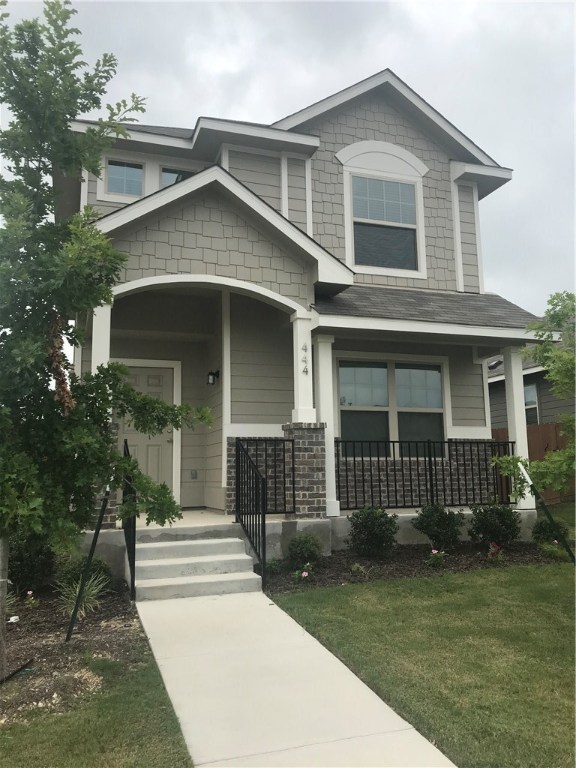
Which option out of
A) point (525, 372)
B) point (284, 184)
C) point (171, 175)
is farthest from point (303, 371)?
point (525, 372)

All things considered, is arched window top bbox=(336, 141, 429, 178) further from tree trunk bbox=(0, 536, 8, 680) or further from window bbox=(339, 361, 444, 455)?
tree trunk bbox=(0, 536, 8, 680)

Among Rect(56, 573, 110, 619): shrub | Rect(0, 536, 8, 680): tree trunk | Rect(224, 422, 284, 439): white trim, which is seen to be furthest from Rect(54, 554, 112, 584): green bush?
Rect(224, 422, 284, 439): white trim

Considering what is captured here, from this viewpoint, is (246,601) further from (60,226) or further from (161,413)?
(60,226)

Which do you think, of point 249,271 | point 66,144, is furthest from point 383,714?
point 249,271

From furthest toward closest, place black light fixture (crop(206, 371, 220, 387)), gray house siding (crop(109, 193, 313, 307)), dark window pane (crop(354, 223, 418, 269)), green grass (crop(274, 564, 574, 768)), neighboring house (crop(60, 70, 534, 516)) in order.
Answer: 1. dark window pane (crop(354, 223, 418, 269))
2. black light fixture (crop(206, 371, 220, 387))
3. neighboring house (crop(60, 70, 534, 516))
4. gray house siding (crop(109, 193, 313, 307))
5. green grass (crop(274, 564, 574, 768))

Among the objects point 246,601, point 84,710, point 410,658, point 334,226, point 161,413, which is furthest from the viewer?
point 334,226

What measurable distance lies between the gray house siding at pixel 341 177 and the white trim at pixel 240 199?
174 cm

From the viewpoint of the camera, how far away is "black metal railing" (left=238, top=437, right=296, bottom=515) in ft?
23.1

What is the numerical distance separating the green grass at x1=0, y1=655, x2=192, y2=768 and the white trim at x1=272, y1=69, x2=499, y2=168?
27.3 feet

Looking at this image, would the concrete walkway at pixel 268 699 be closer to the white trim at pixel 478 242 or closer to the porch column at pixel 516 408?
the porch column at pixel 516 408

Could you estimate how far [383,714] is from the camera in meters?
3.34

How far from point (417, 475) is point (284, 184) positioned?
4902 mm

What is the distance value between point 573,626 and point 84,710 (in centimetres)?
387

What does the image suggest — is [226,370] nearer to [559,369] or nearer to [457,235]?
[559,369]
